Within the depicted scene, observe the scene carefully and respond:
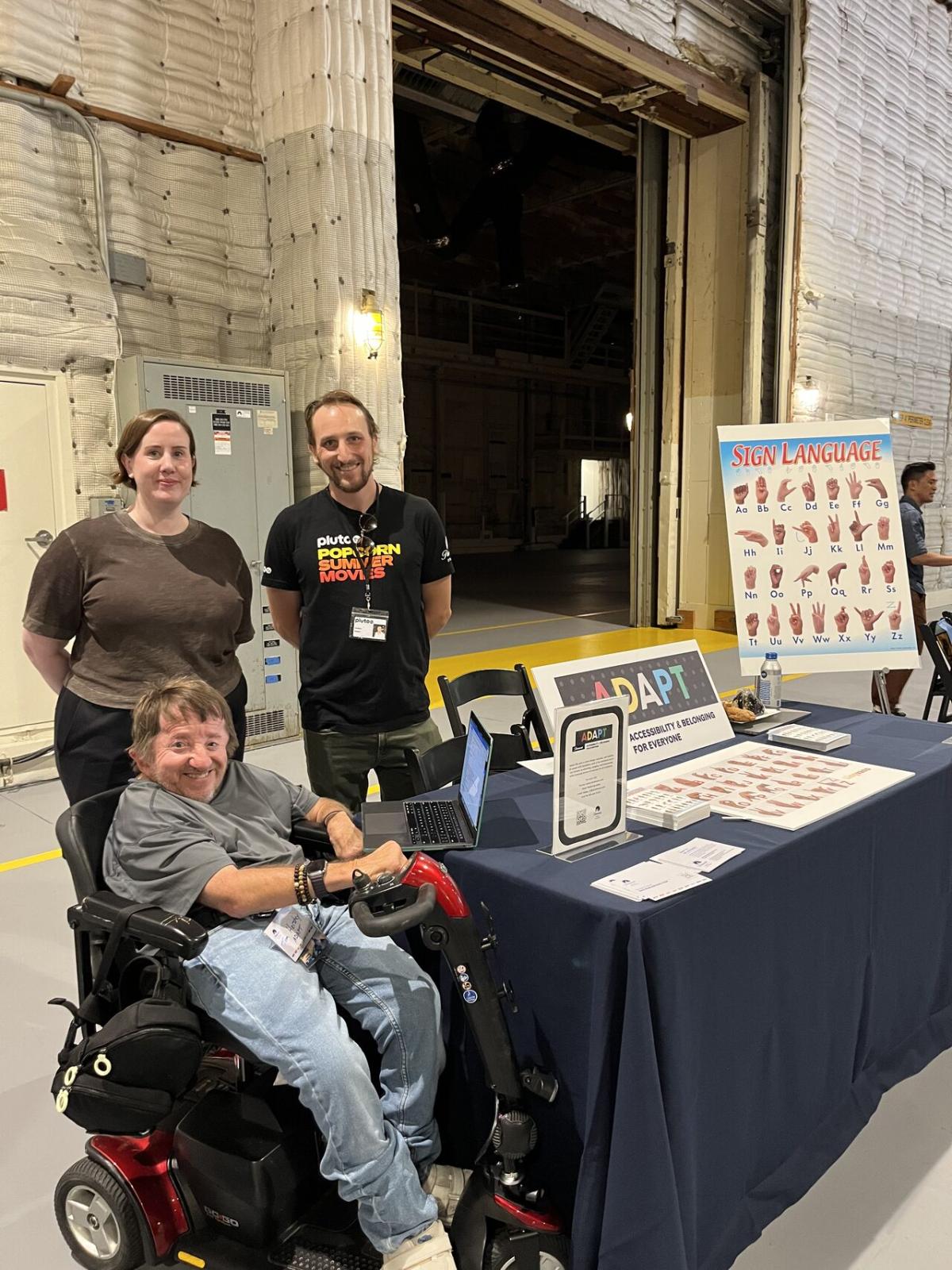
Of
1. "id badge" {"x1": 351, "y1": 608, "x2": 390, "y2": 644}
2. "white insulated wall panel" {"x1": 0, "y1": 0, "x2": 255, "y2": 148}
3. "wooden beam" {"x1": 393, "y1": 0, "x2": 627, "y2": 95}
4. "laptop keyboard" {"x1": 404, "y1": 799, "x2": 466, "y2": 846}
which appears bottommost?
"laptop keyboard" {"x1": 404, "y1": 799, "x2": 466, "y2": 846}

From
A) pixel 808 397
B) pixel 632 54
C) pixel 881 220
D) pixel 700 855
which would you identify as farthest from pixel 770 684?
pixel 881 220

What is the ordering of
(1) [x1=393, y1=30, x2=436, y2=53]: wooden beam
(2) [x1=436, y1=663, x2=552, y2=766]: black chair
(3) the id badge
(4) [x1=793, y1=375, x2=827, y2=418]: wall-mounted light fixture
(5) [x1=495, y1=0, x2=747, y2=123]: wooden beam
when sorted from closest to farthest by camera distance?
(3) the id badge < (2) [x1=436, y1=663, x2=552, y2=766]: black chair < (5) [x1=495, y1=0, x2=747, y2=123]: wooden beam < (1) [x1=393, y1=30, x2=436, y2=53]: wooden beam < (4) [x1=793, y1=375, x2=827, y2=418]: wall-mounted light fixture

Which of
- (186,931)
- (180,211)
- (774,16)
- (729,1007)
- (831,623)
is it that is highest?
(774,16)

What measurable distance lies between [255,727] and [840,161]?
8.20 metres

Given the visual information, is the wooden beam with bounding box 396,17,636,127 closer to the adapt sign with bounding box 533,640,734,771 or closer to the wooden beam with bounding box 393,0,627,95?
the wooden beam with bounding box 393,0,627,95

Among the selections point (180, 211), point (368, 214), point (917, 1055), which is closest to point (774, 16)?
point (368, 214)

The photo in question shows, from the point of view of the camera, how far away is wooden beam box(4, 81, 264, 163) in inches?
189

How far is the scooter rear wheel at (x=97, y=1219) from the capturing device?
1.67m

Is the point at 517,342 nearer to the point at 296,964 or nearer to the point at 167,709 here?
the point at 167,709

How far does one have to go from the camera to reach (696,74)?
8.30 metres

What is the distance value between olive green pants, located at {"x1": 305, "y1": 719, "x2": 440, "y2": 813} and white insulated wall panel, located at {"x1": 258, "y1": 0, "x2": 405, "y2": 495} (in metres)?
3.27

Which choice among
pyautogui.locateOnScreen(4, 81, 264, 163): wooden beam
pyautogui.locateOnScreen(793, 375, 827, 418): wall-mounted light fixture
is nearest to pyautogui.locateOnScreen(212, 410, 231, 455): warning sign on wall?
pyautogui.locateOnScreen(4, 81, 264, 163): wooden beam

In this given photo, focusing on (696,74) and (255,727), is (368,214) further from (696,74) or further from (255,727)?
(696,74)

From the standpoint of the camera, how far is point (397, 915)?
1.47 m
